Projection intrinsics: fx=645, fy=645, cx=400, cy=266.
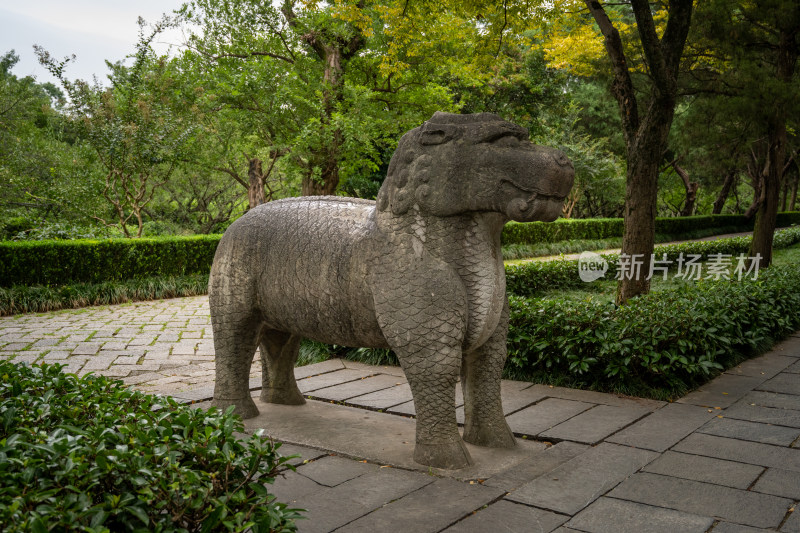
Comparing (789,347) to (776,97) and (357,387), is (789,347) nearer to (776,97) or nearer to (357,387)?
(776,97)

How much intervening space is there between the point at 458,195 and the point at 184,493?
188 centimetres

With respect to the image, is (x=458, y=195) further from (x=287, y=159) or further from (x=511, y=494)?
(x=287, y=159)

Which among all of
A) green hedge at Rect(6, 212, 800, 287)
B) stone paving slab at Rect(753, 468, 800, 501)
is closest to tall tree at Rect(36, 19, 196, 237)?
green hedge at Rect(6, 212, 800, 287)

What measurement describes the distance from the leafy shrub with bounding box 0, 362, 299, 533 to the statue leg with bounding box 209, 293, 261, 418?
62.6 inches

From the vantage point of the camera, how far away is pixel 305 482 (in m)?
3.14

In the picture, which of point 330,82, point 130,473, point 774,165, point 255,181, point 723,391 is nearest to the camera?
point 130,473

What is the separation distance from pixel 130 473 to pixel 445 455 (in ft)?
5.91

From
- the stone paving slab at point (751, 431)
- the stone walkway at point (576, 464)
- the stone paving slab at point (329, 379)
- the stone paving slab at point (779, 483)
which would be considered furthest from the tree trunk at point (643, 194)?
the stone paving slab at point (779, 483)

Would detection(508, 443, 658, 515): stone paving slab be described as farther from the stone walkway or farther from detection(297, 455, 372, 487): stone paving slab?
detection(297, 455, 372, 487): stone paving slab

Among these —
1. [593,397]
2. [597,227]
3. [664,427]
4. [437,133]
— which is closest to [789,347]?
[593,397]

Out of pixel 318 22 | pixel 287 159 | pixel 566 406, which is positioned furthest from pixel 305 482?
pixel 318 22

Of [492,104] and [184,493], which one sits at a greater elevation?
[492,104]

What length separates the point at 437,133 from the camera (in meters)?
3.19

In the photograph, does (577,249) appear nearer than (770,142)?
No
